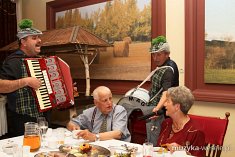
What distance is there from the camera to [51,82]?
8.51 ft

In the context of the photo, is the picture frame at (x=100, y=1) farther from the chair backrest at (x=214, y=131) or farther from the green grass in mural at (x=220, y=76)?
the chair backrest at (x=214, y=131)

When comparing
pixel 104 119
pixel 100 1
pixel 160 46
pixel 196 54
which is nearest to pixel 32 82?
pixel 104 119

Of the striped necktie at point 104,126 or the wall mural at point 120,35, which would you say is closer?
the striped necktie at point 104,126

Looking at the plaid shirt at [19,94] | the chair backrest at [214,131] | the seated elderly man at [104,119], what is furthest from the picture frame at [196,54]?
the plaid shirt at [19,94]

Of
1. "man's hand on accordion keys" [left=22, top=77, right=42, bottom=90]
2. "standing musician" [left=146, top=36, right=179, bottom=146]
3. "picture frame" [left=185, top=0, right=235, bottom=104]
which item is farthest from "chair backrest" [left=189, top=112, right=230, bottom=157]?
"man's hand on accordion keys" [left=22, top=77, right=42, bottom=90]

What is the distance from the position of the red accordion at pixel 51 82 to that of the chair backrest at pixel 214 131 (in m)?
1.20

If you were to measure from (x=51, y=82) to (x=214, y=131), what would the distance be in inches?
57.1

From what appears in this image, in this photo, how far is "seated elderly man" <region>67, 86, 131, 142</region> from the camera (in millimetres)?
2467

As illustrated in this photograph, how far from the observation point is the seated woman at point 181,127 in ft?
6.82

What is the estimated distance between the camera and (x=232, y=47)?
120 inches

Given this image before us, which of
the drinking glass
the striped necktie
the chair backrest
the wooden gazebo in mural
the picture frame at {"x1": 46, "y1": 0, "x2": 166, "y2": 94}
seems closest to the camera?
the drinking glass

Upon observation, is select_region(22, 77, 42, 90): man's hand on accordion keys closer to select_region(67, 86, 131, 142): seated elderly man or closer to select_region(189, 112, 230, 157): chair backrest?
select_region(67, 86, 131, 142): seated elderly man

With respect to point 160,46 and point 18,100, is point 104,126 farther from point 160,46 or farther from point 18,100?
point 160,46

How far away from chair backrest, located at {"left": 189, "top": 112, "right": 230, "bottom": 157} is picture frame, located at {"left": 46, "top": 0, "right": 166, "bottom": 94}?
1.49 meters
